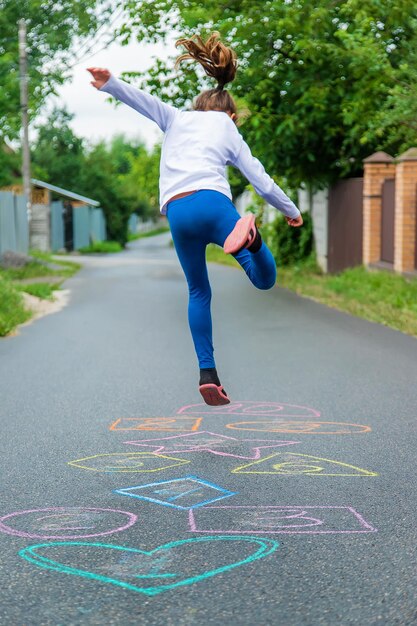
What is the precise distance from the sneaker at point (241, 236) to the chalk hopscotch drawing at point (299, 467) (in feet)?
3.57

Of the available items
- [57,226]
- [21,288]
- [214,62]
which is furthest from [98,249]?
[214,62]

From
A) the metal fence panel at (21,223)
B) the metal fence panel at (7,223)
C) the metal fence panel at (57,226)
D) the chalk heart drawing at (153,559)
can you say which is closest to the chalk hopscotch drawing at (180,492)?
the chalk heart drawing at (153,559)

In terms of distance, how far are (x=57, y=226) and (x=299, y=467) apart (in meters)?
43.0

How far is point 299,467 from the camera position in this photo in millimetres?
5055

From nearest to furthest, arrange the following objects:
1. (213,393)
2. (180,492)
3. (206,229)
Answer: (180,492)
(206,229)
(213,393)

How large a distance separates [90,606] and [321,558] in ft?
2.90

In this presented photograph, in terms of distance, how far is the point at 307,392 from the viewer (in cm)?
762

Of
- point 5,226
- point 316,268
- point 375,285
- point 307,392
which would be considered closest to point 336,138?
point 316,268

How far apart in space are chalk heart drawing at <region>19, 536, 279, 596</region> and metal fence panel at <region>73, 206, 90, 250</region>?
48.1 m

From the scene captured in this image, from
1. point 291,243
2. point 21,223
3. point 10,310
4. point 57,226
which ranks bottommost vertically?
point 10,310

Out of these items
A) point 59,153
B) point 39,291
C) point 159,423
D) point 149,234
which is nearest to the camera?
point 159,423

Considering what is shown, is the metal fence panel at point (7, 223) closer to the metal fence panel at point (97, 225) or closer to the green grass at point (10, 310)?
the green grass at point (10, 310)

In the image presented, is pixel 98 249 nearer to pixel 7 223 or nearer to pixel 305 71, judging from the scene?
pixel 7 223

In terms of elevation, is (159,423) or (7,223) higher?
(7,223)
